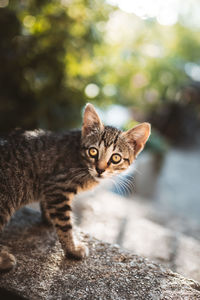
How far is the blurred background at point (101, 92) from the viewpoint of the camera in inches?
91.3

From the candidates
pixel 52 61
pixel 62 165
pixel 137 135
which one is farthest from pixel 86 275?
pixel 52 61

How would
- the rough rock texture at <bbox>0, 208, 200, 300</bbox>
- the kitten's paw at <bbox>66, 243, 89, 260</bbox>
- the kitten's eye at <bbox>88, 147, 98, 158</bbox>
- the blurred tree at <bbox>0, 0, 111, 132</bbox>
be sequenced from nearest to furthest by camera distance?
1. the rough rock texture at <bbox>0, 208, 200, 300</bbox>
2. the kitten's paw at <bbox>66, 243, 89, 260</bbox>
3. the kitten's eye at <bbox>88, 147, 98, 158</bbox>
4. the blurred tree at <bbox>0, 0, 111, 132</bbox>

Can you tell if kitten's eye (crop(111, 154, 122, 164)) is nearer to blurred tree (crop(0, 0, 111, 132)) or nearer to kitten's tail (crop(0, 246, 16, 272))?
kitten's tail (crop(0, 246, 16, 272))

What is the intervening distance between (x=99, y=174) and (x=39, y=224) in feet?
2.04

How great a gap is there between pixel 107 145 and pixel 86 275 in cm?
78

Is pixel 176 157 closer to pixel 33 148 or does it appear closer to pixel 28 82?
pixel 28 82

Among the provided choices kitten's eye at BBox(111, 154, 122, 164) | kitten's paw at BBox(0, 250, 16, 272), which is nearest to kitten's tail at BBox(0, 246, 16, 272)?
kitten's paw at BBox(0, 250, 16, 272)

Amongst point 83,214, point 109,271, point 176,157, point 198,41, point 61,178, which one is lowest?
point 176,157

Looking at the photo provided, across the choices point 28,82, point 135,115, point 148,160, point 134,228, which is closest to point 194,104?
point 135,115

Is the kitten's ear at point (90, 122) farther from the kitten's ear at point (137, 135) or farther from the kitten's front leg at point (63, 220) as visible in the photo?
the kitten's front leg at point (63, 220)

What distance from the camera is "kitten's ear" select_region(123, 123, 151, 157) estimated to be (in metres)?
1.86

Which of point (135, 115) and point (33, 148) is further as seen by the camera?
point (135, 115)

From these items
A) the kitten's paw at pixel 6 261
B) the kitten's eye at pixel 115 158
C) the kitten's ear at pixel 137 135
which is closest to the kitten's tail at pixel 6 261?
the kitten's paw at pixel 6 261

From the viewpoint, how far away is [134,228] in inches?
92.9
